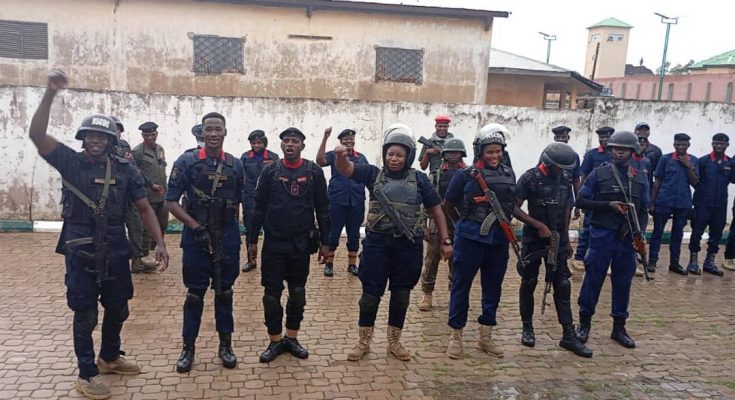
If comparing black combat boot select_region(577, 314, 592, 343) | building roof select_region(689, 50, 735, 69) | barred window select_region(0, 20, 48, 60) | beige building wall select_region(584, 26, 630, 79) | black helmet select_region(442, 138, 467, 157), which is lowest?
black combat boot select_region(577, 314, 592, 343)

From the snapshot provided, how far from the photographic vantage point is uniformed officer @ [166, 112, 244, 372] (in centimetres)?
436

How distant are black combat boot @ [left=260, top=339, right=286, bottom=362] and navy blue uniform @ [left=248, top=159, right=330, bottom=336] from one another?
121 millimetres

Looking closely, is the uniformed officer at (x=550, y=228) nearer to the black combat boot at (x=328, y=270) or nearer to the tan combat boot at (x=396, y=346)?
the tan combat boot at (x=396, y=346)

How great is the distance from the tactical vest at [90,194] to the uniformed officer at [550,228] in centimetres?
335

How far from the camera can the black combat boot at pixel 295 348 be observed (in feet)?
15.5

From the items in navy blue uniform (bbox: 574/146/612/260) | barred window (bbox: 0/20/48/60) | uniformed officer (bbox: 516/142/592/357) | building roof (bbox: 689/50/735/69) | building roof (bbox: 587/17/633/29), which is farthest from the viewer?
building roof (bbox: 587/17/633/29)

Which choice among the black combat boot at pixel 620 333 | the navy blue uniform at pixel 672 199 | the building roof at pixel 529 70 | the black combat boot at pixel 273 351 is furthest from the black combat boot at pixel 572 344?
the building roof at pixel 529 70

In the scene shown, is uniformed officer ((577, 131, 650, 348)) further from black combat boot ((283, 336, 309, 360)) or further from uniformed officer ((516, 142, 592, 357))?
black combat boot ((283, 336, 309, 360))

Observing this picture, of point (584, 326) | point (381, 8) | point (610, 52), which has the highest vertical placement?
point (610, 52)

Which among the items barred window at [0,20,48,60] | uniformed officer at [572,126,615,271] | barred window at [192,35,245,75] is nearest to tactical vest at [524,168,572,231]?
uniformed officer at [572,126,615,271]

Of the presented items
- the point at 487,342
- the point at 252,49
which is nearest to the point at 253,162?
the point at 487,342

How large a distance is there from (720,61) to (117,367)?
4189 centimetres

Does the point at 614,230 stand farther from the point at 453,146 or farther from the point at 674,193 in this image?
the point at 674,193

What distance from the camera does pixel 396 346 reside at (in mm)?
4824
